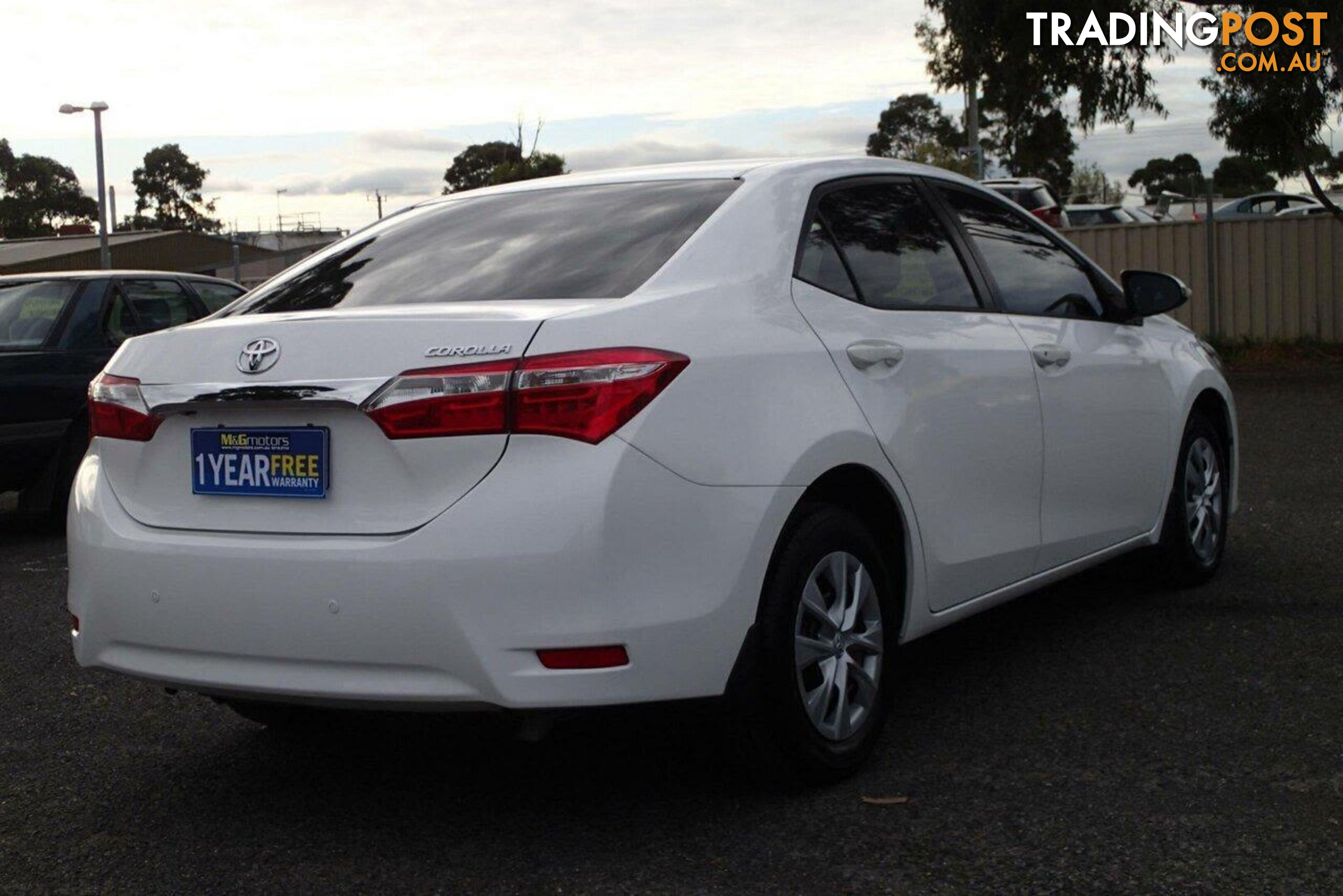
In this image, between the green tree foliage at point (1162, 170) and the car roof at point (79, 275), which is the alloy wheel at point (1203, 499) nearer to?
the car roof at point (79, 275)

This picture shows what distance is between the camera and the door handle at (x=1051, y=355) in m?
5.01

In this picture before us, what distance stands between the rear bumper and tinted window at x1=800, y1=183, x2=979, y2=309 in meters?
1.03

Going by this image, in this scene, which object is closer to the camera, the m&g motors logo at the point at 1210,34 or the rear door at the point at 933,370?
the rear door at the point at 933,370

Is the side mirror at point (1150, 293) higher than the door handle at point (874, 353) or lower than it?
higher

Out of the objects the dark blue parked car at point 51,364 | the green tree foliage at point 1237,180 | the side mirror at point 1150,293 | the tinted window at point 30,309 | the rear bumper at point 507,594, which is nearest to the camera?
the rear bumper at point 507,594

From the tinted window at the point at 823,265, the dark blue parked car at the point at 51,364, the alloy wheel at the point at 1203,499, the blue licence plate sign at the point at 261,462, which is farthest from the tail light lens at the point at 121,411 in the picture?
the dark blue parked car at the point at 51,364

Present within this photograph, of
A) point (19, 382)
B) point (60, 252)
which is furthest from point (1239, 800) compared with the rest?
point (60, 252)

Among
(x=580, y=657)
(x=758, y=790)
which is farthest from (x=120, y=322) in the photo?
(x=580, y=657)

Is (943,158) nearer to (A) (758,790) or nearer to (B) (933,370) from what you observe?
(B) (933,370)

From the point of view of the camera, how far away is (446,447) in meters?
3.41

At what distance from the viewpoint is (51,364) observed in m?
9.03

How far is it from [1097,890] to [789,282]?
5.35 feet

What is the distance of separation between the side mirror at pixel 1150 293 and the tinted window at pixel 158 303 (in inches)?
239

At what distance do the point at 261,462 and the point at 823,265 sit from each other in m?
1.55
